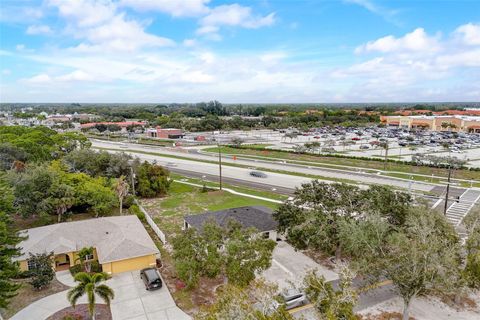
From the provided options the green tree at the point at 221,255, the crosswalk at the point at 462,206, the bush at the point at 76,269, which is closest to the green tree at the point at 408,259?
the green tree at the point at 221,255

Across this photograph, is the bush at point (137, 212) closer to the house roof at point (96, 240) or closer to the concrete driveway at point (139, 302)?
the house roof at point (96, 240)

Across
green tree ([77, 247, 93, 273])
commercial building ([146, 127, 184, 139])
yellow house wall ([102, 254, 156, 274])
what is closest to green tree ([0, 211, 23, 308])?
green tree ([77, 247, 93, 273])

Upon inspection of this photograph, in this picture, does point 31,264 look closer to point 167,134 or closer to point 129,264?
point 129,264

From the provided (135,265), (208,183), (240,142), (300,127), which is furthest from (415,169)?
(300,127)

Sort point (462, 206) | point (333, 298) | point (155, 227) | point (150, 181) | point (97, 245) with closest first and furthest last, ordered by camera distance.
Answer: point (333, 298)
point (97, 245)
point (155, 227)
point (462, 206)
point (150, 181)

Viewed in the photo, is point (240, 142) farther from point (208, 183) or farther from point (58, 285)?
point (58, 285)

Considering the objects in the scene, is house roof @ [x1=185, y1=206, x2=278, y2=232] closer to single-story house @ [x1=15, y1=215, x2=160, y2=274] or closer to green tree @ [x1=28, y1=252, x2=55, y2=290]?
single-story house @ [x1=15, y1=215, x2=160, y2=274]

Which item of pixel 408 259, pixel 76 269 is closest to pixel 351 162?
pixel 408 259
